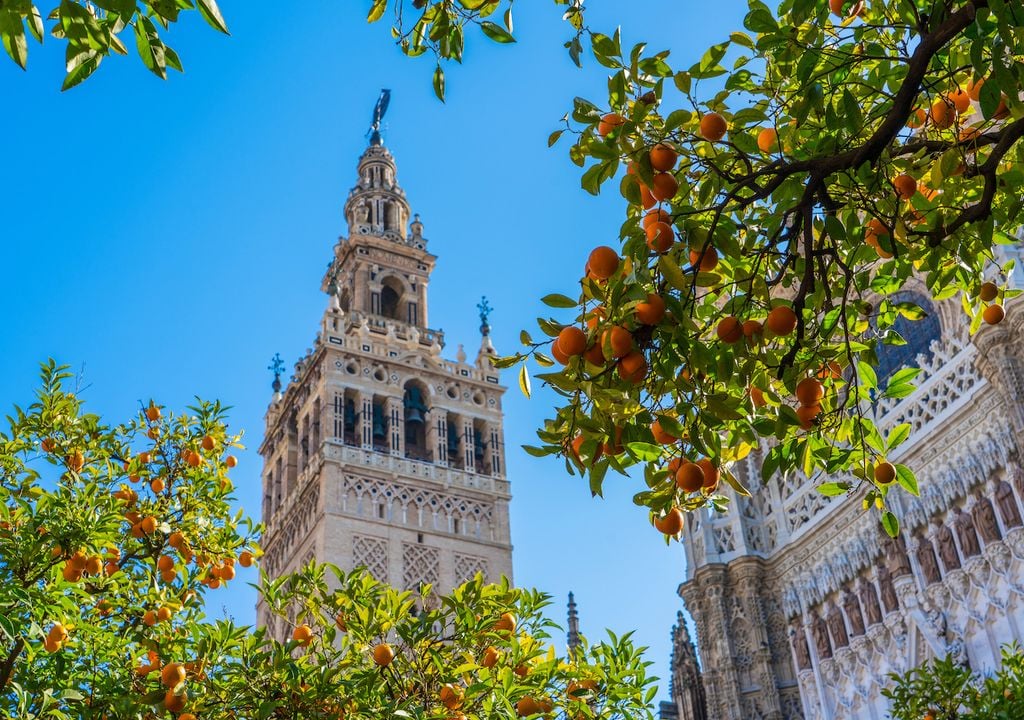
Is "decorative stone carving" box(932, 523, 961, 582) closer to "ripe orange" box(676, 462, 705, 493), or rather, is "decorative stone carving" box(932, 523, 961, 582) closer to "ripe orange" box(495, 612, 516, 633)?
"ripe orange" box(495, 612, 516, 633)

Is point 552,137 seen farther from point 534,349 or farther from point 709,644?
point 709,644

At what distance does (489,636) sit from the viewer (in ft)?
23.9

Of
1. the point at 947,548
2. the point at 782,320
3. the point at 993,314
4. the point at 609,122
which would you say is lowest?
the point at 782,320

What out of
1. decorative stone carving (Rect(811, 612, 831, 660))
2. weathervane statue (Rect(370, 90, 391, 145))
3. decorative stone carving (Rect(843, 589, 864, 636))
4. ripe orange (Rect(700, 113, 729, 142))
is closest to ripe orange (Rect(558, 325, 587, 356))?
ripe orange (Rect(700, 113, 729, 142))

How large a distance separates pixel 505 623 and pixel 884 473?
3495 millimetres

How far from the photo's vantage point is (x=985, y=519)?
48.3 feet

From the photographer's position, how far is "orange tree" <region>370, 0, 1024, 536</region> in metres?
3.95

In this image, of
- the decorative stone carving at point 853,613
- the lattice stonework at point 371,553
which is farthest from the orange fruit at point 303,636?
the lattice stonework at point 371,553

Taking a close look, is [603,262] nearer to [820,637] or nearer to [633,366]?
[633,366]

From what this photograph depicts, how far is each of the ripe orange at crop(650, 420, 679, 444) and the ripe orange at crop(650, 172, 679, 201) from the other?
825 millimetres

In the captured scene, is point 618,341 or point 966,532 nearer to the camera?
point 618,341

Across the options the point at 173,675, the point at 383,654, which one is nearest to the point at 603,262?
the point at 383,654

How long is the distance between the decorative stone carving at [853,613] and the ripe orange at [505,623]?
10.4 m

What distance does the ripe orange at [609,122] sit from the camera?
446 cm
